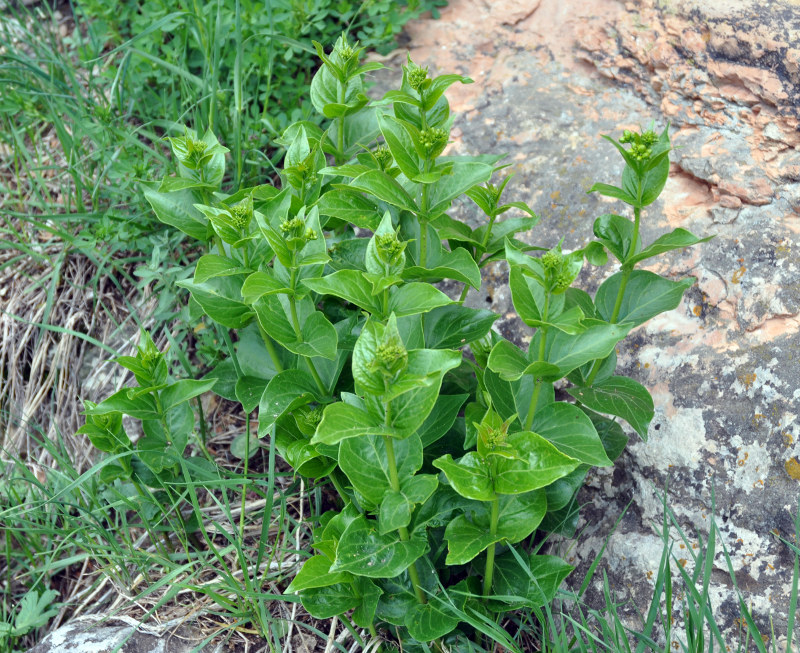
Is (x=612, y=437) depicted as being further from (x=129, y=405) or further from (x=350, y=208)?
(x=129, y=405)

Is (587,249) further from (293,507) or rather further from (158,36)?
(158,36)

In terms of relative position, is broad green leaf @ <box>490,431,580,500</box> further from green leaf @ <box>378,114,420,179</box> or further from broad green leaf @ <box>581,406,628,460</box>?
green leaf @ <box>378,114,420,179</box>

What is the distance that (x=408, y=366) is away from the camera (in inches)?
75.1

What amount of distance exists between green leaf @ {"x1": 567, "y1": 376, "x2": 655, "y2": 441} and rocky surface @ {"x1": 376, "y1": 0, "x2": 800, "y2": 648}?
0.96 ft

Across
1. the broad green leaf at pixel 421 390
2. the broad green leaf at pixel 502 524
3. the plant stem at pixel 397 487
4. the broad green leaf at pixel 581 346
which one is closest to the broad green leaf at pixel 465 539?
the broad green leaf at pixel 502 524

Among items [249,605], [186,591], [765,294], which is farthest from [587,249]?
[186,591]

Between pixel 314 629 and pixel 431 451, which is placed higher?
pixel 431 451

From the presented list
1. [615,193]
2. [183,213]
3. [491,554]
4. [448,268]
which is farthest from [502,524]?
[183,213]

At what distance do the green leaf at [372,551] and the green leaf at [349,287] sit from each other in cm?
63

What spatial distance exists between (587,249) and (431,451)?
837mm

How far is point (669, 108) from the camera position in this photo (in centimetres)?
319

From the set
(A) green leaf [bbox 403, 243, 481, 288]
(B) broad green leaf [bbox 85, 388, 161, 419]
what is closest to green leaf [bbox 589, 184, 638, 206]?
(A) green leaf [bbox 403, 243, 481, 288]

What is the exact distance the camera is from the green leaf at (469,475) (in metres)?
1.91

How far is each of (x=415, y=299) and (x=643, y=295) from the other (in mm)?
802
